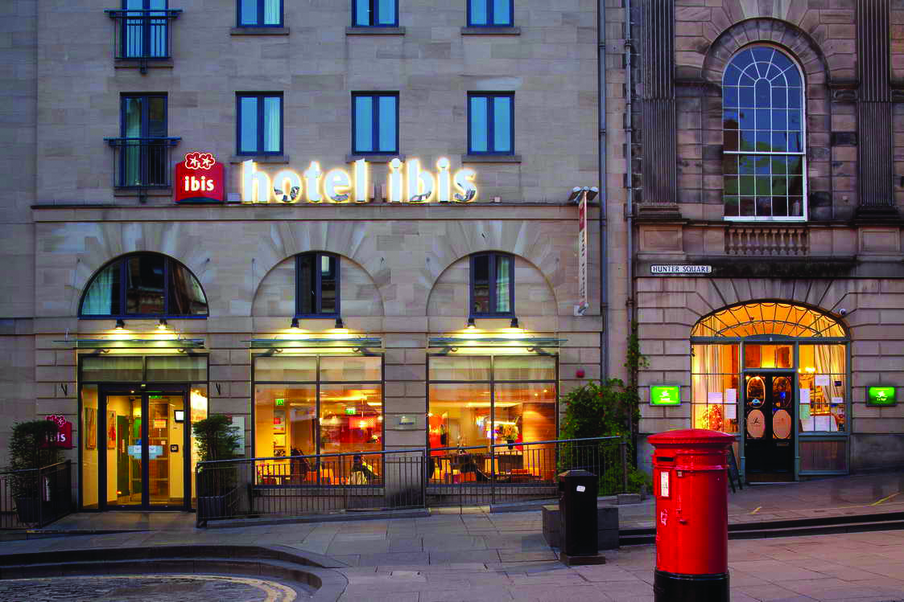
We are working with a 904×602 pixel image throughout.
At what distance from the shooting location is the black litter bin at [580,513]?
12523 mm

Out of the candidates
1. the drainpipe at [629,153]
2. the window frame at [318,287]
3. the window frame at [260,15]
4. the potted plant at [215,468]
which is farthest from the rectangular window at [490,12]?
the potted plant at [215,468]

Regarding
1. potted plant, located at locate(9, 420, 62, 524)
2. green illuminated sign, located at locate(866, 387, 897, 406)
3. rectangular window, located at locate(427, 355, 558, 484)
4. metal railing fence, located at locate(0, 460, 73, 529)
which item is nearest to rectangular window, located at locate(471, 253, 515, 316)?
rectangular window, located at locate(427, 355, 558, 484)

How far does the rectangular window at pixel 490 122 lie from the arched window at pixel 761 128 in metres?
4.78

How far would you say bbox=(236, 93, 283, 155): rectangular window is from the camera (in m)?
19.8

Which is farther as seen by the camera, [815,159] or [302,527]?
[815,159]

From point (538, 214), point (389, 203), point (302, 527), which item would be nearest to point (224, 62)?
point (389, 203)

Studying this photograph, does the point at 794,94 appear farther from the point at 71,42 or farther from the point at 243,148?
the point at 71,42

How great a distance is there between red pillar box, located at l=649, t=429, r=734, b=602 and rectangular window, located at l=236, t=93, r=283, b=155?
13.3 metres

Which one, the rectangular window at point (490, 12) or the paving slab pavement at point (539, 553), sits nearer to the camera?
the paving slab pavement at point (539, 553)

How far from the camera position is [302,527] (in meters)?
16.5

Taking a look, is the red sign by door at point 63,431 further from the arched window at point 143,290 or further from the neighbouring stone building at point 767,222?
the neighbouring stone building at point 767,222

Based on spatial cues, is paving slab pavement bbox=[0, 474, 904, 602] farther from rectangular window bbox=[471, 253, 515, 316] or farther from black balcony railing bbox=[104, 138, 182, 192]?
black balcony railing bbox=[104, 138, 182, 192]

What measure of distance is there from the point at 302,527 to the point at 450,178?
26.1 feet

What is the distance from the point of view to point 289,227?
64.2ft
